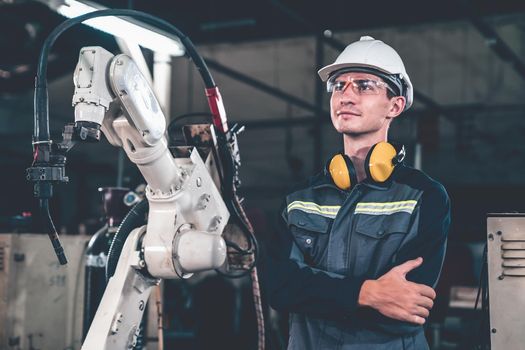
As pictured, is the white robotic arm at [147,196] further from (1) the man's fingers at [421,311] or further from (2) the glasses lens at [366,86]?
(1) the man's fingers at [421,311]

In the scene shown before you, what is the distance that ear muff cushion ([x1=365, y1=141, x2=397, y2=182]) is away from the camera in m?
1.84

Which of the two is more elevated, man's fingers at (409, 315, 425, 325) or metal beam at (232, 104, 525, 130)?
metal beam at (232, 104, 525, 130)

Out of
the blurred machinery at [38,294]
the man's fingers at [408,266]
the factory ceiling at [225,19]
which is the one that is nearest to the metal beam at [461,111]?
the factory ceiling at [225,19]

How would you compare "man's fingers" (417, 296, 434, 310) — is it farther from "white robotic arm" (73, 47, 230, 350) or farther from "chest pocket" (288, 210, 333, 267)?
"white robotic arm" (73, 47, 230, 350)

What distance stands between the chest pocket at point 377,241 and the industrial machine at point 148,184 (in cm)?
54

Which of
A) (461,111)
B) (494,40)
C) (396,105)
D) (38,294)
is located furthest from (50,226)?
(461,111)

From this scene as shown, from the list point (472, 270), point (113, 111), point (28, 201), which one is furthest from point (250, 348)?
point (28, 201)

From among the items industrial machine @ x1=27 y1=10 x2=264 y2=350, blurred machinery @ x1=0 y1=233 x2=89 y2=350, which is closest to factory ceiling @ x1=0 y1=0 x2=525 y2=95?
blurred machinery @ x1=0 y1=233 x2=89 y2=350

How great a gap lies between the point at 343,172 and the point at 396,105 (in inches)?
11.0

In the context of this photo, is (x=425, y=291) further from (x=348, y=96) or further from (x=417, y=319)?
(x=348, y=96)

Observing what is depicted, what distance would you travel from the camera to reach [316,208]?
194cm

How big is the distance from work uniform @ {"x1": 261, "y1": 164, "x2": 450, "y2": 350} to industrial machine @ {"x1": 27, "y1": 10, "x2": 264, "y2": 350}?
37 centimetres

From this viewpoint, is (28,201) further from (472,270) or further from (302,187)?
(302,187)

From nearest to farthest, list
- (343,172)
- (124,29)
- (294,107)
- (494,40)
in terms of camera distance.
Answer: (343,172) < (124,29) < (494,40) < (294,107)
